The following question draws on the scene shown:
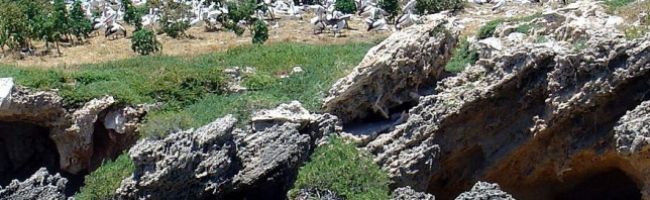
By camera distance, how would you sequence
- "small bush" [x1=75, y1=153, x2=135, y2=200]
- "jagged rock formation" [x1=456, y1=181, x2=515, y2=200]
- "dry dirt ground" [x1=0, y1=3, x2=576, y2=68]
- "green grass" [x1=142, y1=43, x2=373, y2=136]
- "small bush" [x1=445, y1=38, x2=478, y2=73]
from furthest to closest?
1. "dry dirt ground" [x1=0, y1=3, x2=576, y2=68]
2. "small bush" [x1=445, y1=38, x2=478, y2=73]
3. "green grass" [x1=142, y1=43, x2=373, y2=136]
4. "small bush" [x1=75, y1=153, x2=135, y2=200]
5. "jagged rock formation" [x1=456, y1=181, x2=515, y2=200]

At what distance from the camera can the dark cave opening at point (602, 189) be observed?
17109 millimetres

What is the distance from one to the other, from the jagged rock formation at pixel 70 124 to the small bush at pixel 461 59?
5814 mm

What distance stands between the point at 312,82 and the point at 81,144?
442cm

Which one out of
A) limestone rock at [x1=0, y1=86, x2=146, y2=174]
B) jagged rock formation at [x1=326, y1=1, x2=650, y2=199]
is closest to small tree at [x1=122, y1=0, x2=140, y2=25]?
limestone rock at [x1=0, y1=86, x2=146, y2=174]

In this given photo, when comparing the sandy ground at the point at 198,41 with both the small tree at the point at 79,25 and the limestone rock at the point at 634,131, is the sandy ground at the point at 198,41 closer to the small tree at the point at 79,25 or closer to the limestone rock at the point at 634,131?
the small tree at the point at 79,25

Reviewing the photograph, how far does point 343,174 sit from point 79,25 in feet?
79.5

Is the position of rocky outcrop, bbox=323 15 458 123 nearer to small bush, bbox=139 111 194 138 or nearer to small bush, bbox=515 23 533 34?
small bush, bbox=515 23 533 34

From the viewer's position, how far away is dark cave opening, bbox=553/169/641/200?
17.1 metres

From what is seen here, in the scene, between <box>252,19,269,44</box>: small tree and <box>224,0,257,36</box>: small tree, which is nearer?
<box>252,19,269,44</box>: small tree

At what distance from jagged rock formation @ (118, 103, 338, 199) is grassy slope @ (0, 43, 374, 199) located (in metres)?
0.40

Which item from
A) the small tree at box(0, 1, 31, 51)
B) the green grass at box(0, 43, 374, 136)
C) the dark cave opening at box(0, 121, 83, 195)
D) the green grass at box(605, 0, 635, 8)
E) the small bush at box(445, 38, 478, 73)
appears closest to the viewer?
the green grass at box(0, 43, 374, 136)

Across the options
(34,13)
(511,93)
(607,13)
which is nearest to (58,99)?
(511,93)

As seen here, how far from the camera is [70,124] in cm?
1672

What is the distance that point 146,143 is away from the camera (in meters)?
14.8
